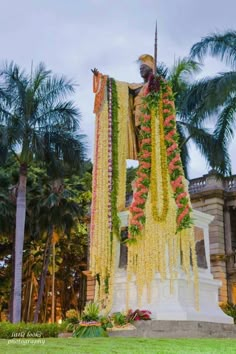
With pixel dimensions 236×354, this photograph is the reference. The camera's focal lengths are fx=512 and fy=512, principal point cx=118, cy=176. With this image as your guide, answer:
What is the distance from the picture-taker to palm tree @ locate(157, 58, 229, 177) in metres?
21.8

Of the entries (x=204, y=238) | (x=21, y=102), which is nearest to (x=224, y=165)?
(x=204, y=238)

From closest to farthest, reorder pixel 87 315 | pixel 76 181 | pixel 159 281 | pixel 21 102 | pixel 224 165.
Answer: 1. pixel 87 315
2. pixel 159 281
3. pixel 224 165
4. pixel 21 102
5. pixel 76 181

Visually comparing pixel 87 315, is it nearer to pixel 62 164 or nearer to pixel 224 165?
pixel 224 165

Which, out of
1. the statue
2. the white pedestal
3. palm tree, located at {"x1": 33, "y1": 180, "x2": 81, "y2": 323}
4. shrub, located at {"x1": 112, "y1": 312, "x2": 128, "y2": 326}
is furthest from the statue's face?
palm tree, located at {"x1": 33, "y1": 180, "x2": 81, "y2": 323}

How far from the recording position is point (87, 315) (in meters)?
Answer: 11.9

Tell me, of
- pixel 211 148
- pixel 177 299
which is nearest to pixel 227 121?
pixel 211 148

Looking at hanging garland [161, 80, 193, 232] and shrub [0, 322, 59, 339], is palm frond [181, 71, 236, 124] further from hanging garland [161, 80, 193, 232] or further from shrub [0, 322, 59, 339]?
shrub [0, 322, 59, 339]

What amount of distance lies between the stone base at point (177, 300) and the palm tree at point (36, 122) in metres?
11.0

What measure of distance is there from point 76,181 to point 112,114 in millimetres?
22446

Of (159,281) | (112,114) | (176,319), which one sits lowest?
(176,319)

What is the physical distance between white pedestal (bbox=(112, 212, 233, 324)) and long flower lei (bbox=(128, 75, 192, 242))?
Result: 1.04 metres

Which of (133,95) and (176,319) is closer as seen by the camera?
(176,319)

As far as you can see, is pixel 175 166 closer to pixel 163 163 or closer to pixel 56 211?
pixel 163 163

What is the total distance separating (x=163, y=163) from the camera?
1352 centimetres
